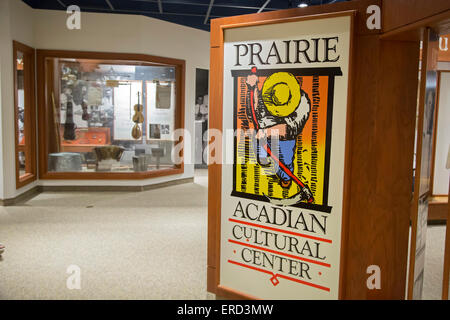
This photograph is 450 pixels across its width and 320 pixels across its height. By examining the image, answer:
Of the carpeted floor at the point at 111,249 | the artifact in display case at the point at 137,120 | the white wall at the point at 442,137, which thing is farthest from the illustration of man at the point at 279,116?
the artifact in display case at the point at 137,120

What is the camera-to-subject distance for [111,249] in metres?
4.12

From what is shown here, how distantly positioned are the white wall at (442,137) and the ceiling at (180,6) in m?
4.12

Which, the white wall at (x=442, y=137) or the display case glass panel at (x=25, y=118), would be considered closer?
the white wall at (x=442, y=137)

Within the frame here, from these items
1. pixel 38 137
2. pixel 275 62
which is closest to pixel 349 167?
pixel 275 62

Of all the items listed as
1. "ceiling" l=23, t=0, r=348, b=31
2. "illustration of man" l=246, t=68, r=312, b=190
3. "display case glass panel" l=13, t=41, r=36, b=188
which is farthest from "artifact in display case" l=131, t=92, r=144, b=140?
"illustration of man" l=246, t=68, r=312, b=190

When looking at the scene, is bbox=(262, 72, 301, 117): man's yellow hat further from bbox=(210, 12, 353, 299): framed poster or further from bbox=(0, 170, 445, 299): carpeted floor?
bbox=(0, 170, 445, 299): carpeted floor

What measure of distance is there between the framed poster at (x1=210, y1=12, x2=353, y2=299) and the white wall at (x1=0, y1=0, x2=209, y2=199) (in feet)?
14.5

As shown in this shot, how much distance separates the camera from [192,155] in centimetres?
820

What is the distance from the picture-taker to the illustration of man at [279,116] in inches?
98.2

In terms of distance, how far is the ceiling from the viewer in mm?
8766

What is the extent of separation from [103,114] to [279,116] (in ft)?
18.2

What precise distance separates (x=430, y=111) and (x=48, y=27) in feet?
20.8

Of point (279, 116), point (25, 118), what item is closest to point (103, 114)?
point (25, 118)

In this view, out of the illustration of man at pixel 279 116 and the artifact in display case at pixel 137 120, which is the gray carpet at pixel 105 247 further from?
the artifact in display case at pixel 137 120
